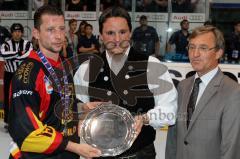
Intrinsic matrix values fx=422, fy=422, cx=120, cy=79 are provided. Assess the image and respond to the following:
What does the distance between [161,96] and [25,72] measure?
681 mm

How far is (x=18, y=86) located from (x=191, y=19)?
765cm

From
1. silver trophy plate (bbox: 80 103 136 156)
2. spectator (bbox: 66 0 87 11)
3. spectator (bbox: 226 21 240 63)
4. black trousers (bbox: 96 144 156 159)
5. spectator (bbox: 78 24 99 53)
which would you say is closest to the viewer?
silver trophy plate (bbox: 80 103 136 156)

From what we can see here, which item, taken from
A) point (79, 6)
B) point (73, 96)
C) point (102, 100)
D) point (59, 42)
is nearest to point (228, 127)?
point (102, 100)

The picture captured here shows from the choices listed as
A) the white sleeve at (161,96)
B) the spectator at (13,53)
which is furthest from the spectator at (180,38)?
the white sleeve at (161,96)

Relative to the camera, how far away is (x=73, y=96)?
6.53 ft

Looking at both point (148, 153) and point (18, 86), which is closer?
point (18, 86)

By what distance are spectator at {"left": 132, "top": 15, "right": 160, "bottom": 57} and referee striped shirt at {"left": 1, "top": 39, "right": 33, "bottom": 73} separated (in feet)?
8.49

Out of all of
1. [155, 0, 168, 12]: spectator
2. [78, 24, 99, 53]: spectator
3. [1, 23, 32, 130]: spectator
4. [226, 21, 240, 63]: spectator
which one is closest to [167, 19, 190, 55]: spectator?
[226, 21, 240, 63]: spectator

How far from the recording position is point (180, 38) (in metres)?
7.93

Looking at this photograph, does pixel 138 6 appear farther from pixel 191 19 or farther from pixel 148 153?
pixel 148 153

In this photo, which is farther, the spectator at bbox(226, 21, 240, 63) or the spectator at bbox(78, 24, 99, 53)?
the spectator at bbox(78, 24, 99, 53)

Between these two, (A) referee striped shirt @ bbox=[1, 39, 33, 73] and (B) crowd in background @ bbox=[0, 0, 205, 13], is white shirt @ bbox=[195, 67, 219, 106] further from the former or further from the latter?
(B) crowd in background @ bbox=[0, 0, 205, 13]

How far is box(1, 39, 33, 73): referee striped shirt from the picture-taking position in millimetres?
5816

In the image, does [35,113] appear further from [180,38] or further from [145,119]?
[180,38]
